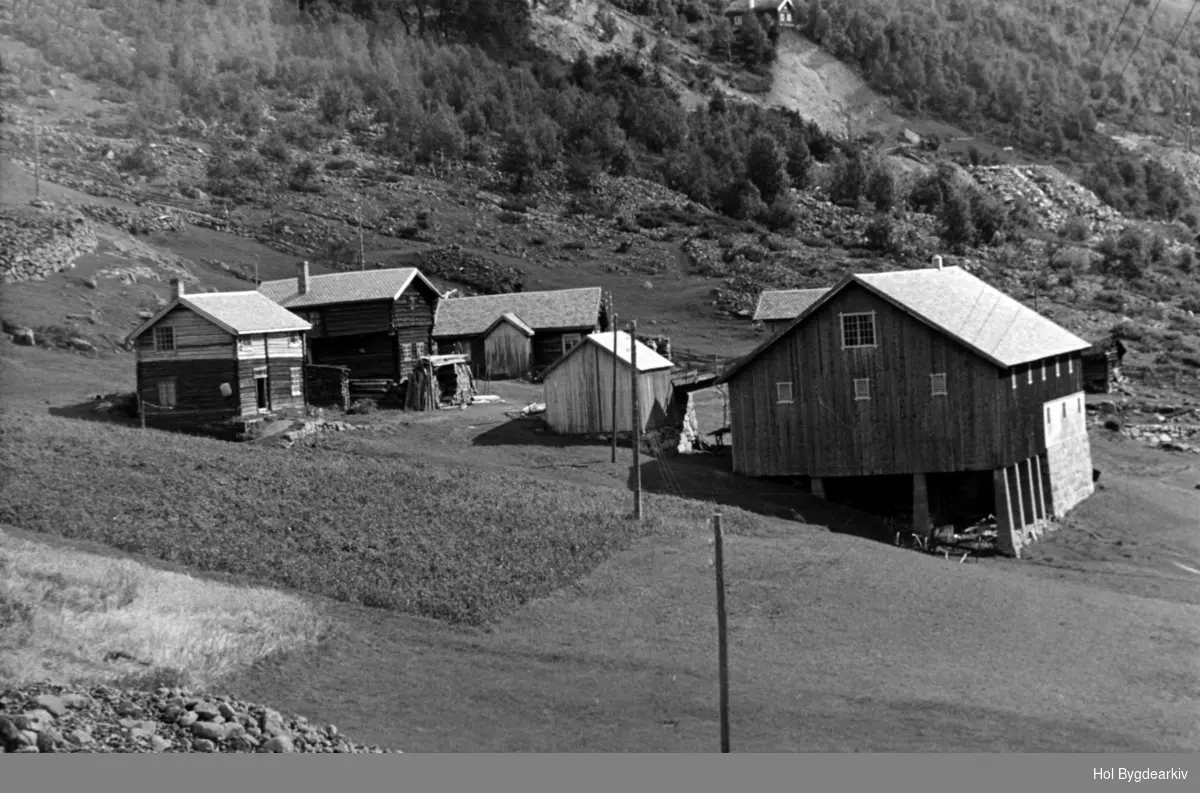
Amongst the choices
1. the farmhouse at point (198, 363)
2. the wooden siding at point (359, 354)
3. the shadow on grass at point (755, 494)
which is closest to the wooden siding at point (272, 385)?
the farmhouse at point (198, 363)

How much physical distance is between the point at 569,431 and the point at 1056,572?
2131cm

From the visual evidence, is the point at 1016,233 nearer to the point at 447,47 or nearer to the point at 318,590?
the point at 447,47

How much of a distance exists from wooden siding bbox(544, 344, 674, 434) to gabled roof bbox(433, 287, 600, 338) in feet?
69.5

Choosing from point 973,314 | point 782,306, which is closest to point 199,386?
point 973,314

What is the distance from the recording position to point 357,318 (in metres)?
72.8

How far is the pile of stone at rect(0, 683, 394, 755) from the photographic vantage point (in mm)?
25484

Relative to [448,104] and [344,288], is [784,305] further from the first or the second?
[448,104]

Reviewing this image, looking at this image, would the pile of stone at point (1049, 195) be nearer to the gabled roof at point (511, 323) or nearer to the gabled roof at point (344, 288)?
the gabled roof at point (511, 323)

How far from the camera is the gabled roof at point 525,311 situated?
8394 cm

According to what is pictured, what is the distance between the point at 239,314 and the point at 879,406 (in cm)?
2496

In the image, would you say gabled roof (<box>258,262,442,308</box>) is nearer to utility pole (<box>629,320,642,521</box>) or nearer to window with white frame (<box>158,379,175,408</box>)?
window with white frame (<box>158,379,175,408</box>)

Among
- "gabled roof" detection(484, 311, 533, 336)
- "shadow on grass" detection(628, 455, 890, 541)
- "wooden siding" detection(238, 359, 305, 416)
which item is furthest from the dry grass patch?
"gabled roof" detection(484, 311, 533, 336)

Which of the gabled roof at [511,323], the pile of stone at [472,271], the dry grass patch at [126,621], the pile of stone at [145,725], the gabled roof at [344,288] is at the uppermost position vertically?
the pile of stone at [472,271]

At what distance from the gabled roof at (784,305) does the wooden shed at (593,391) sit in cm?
1916
